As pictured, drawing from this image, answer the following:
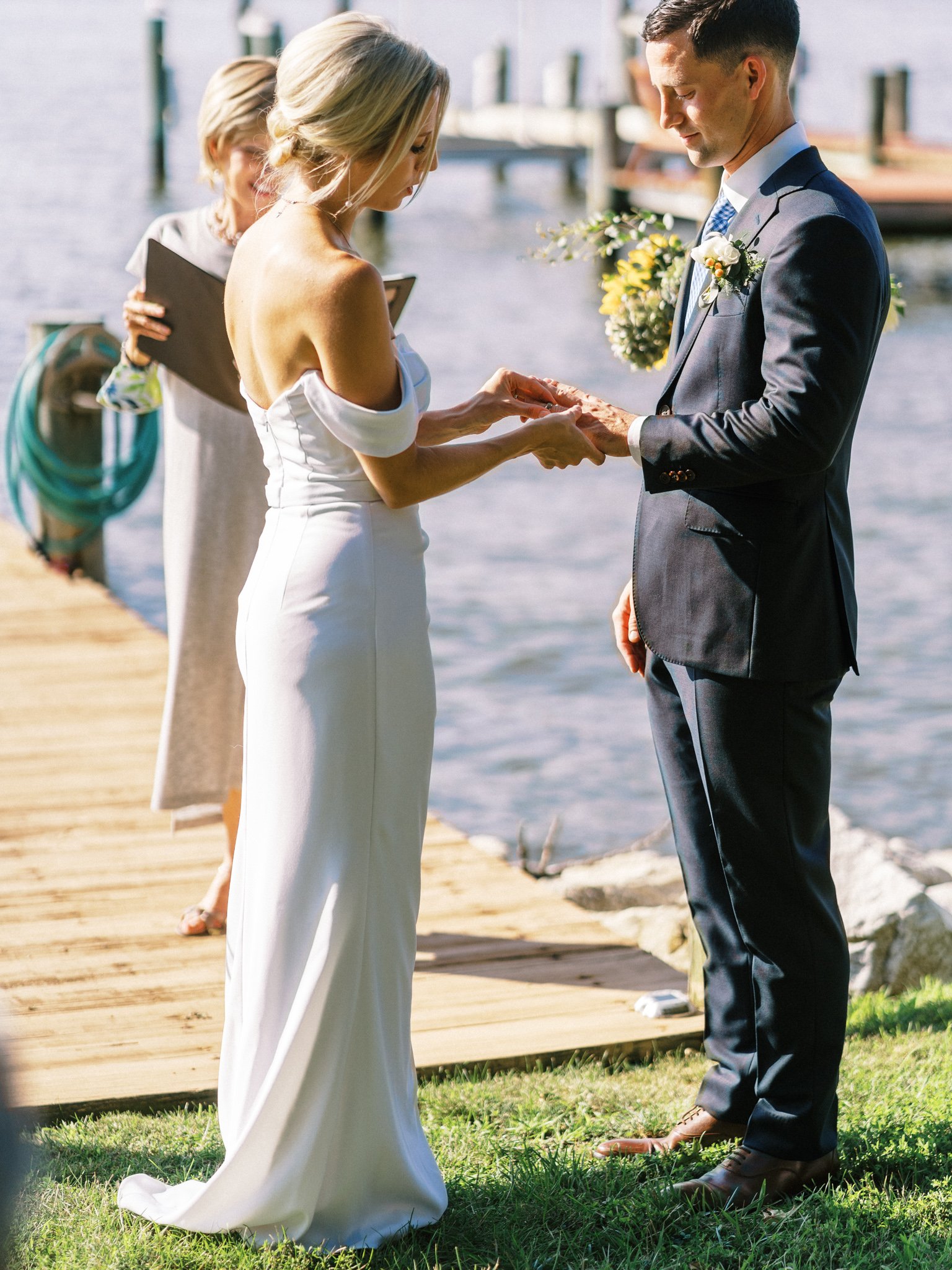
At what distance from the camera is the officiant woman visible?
4070mm

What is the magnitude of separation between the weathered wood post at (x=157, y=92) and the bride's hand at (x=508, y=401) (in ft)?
84.0

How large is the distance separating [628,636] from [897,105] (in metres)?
25.5

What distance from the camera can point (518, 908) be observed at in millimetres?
4562

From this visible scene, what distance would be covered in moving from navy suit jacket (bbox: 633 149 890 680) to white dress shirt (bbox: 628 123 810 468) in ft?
0.07

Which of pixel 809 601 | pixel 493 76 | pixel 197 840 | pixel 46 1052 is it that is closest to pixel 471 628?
pixel 197 840

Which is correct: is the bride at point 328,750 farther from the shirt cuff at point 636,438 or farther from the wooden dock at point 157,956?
the wooden dock at point 157,956

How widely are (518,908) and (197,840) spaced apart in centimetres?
103

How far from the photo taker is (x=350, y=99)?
2.56 m

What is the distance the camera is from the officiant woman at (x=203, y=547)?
13.4ft

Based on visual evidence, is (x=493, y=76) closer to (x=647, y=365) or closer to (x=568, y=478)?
(x=568, y=478)

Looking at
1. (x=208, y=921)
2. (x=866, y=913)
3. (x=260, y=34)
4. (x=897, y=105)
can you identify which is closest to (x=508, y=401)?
(x=208, y=921)

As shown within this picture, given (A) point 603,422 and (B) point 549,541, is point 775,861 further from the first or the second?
(B) point 549,541

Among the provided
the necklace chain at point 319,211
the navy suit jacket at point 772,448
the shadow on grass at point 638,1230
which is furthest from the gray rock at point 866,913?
the necklace chain at point 319,211

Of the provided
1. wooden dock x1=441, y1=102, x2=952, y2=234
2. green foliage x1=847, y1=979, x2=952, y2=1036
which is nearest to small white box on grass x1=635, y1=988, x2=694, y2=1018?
green foliage x1=847, y1=979, x2=952, y2=1036
